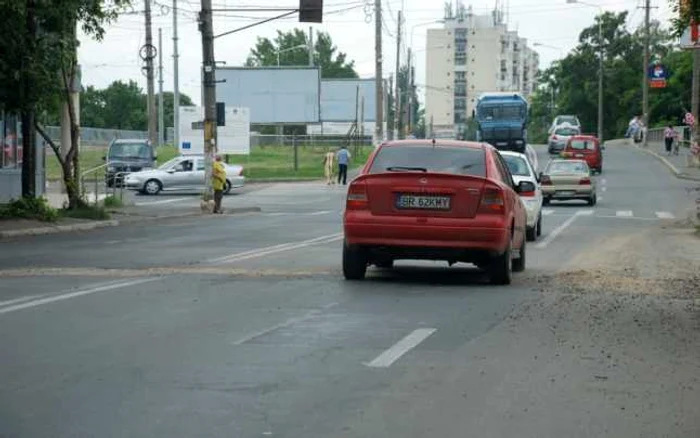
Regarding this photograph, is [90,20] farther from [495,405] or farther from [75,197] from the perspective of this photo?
[495,405]

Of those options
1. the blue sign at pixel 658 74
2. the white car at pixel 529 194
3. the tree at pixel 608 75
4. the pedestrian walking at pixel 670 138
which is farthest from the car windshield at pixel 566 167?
the tree at pixel 608 75

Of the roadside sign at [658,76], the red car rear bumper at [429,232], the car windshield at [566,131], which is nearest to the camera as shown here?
the red car rear bumper at [429,232]

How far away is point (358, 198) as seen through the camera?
13.6 metres

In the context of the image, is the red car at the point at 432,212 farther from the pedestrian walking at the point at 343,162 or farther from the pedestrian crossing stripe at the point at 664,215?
the pedestrian walking at the point at 343,162

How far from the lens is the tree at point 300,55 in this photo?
153000 millimetres

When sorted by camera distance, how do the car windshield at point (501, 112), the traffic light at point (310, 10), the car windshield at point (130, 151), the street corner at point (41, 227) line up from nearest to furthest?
the street corner at point (41, 227)
the traffic light at point (310, 10)
the car windshield at point (130, 151)
the car windshield at point (501, 112)

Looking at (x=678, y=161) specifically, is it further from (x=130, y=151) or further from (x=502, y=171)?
(x=502, y=171)

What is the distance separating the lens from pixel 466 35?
183 m

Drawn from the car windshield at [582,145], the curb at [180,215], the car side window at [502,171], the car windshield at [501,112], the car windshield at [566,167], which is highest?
the car windshield at [501,112]

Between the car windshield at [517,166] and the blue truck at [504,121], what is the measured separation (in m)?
35.4

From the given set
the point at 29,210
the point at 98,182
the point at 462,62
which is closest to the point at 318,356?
the point at 29,210

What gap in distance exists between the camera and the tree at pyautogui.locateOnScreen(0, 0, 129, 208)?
24953 millimetres

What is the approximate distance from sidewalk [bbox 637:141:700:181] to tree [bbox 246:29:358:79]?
2820 inches

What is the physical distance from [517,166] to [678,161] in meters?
47.0
